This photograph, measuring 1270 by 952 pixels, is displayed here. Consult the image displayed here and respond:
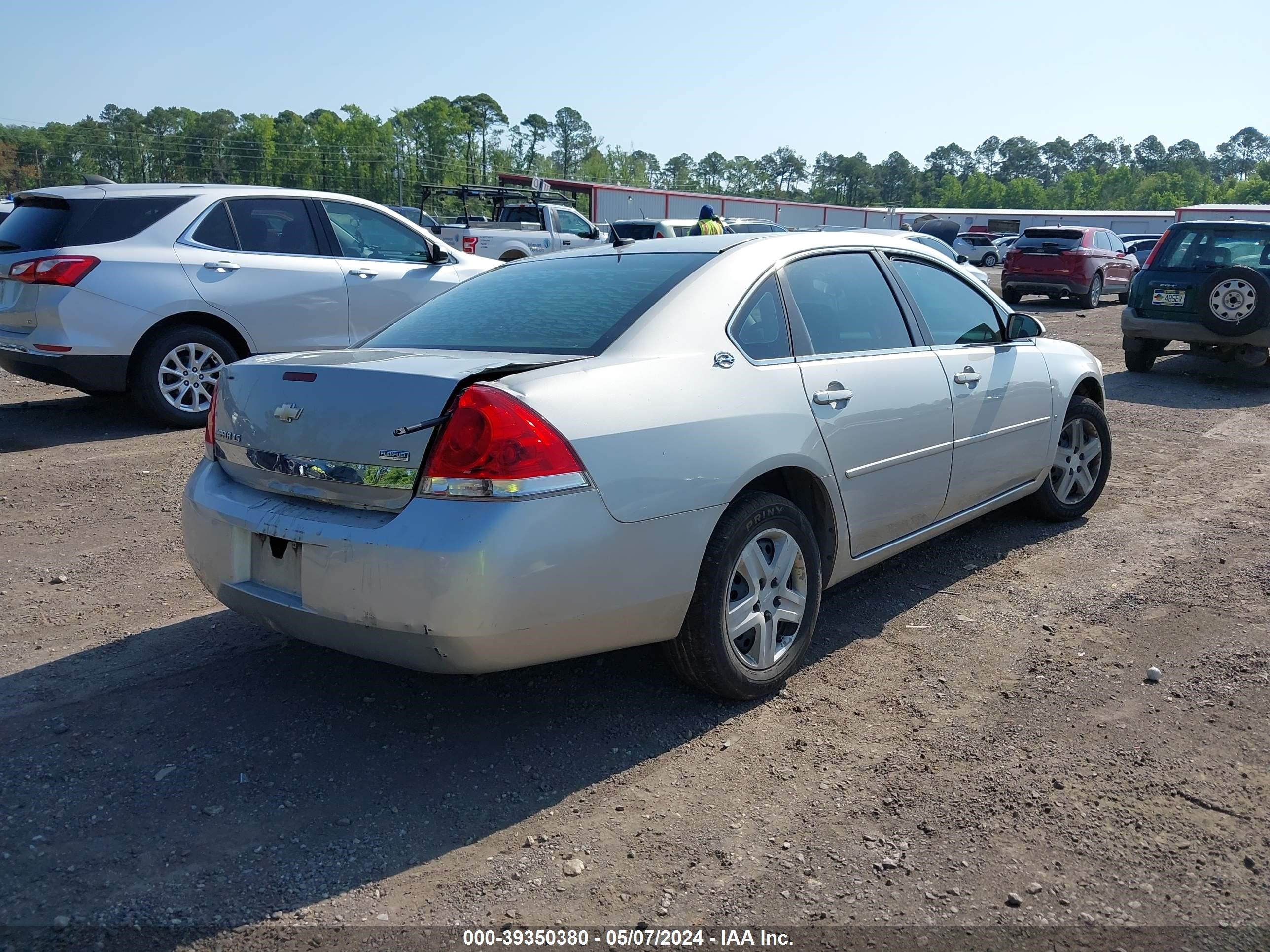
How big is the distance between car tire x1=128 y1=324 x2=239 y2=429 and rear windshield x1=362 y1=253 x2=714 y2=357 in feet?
13.5

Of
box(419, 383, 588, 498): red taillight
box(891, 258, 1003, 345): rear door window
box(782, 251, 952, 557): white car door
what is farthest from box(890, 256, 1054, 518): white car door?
box(419, 383, 588, 498): red taillight

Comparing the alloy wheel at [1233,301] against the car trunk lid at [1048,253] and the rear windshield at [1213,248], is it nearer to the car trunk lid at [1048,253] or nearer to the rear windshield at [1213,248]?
the rear windshield at [1213,248]

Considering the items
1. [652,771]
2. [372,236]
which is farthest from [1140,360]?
[652,771]

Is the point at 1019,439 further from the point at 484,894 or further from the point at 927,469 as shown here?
the point at 484,894

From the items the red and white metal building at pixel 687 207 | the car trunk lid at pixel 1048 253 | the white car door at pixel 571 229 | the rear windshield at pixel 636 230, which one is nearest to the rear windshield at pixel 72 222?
the white car door at pixel 571 229

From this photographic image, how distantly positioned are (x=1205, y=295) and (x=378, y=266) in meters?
8.58

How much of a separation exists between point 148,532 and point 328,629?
9.56 feet

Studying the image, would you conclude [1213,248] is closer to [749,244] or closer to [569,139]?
[749,244]

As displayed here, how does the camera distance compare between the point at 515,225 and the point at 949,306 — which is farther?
the point at 515,225

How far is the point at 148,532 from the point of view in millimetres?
5453

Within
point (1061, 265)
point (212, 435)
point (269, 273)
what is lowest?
point (212, 435)

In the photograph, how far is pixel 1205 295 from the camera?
10.9m

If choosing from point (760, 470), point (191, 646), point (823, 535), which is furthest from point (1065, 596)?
point (191, 646)

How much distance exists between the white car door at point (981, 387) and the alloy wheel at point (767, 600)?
1209mm
